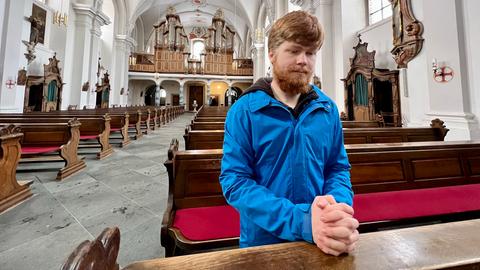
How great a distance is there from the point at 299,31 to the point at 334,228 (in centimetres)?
57

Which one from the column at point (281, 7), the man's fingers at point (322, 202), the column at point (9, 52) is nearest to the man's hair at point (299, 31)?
the man's fingers at point (322, 202)

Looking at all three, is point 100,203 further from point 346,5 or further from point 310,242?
point 346,5

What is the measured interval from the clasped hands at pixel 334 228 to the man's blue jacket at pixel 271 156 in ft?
0.47

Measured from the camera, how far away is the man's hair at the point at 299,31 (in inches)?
28.8

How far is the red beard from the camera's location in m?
0.75

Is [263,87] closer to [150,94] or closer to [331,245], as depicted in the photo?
[331,245]

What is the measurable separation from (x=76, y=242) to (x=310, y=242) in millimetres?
1809

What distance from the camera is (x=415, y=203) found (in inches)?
63.0

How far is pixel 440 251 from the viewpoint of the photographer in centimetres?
56

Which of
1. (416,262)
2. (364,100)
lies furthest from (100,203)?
(364,100)

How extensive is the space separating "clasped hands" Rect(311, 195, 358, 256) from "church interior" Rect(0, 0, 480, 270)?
0.09 ft

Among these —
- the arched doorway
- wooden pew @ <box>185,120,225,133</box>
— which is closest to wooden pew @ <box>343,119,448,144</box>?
wooden pew @ <box>185,120,225,133</box>

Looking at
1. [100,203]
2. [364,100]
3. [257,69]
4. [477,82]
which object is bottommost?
[100,203]

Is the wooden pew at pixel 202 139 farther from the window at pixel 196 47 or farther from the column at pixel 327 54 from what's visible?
the window at pixel 196 47
